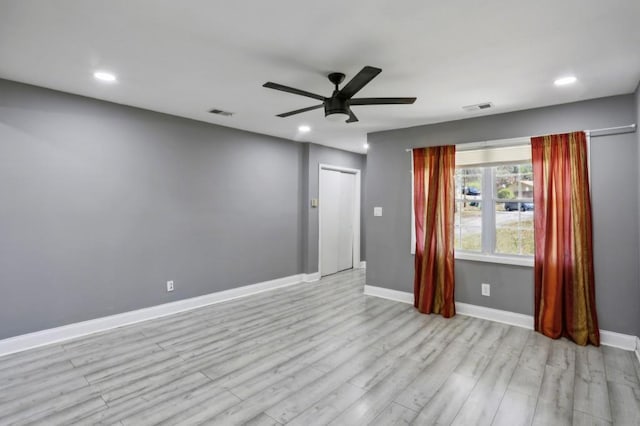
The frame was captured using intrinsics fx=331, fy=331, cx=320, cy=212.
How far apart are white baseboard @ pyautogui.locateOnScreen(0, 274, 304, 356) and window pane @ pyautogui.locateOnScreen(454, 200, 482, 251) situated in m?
2.94

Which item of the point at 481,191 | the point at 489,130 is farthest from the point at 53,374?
the point at 489,130

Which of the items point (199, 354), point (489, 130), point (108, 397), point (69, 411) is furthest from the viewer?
point (489, 130)

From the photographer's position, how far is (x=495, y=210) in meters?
4.07

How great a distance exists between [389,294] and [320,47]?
3586 mm

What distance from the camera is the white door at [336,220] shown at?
6207 millimetres

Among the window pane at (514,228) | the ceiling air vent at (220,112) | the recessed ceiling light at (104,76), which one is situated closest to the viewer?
the recessed ceiling light at (104,76)

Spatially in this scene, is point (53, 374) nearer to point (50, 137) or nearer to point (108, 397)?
point (108, 397)

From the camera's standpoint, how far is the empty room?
2.16m

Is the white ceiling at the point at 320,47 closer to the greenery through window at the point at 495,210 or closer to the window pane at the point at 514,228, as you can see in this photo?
the greenery through window at the point at 495,210

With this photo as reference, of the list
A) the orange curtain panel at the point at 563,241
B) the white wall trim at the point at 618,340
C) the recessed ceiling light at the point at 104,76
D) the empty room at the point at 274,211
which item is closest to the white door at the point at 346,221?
the empty room at the point at 274,211

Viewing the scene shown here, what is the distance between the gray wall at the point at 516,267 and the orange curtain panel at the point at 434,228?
20 cm

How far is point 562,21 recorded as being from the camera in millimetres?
1994

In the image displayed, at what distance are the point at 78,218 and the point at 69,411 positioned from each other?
1.92m

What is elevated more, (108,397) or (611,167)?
(611,167)
